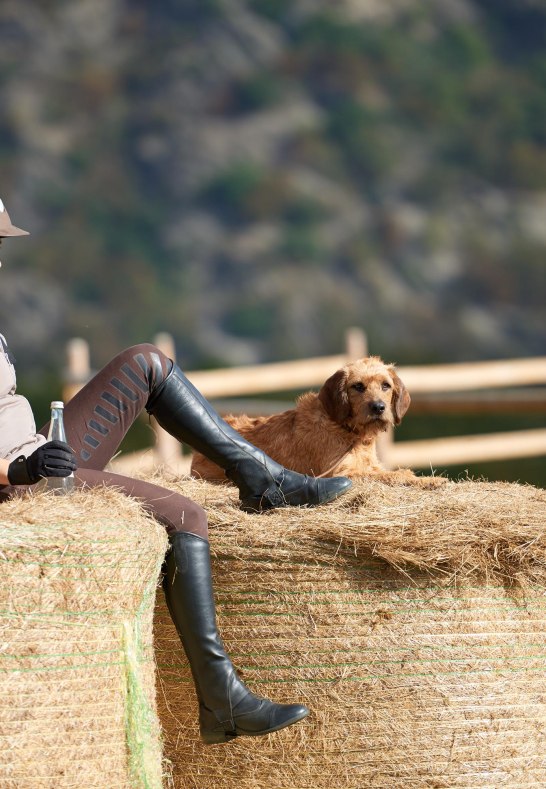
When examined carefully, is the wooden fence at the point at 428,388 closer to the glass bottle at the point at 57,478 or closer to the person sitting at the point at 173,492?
the person sitting at the point at 173,492

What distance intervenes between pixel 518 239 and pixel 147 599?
14995mm

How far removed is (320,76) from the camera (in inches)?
714

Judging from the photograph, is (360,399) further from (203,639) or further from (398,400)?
(203,639)

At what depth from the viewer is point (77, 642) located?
304cm

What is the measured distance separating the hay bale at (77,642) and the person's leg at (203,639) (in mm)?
108

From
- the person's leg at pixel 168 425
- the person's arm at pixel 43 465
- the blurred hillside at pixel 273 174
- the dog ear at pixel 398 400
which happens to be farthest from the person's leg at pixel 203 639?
the blurred hillside at pixel 273 174

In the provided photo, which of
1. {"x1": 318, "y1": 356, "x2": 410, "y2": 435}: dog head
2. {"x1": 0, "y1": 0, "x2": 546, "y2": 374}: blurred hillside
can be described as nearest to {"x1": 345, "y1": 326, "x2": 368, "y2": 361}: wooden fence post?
{"x1": 318, "y1": 356, "x2": 410, "y2": 435}: dog head

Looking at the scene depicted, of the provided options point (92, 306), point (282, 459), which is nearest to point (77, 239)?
point (92, 306)

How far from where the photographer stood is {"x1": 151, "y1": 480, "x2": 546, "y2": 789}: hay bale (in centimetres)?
343

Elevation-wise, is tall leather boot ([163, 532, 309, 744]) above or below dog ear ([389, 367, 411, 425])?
below

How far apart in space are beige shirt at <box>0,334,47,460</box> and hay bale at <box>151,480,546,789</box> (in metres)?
0.68

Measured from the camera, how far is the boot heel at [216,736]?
337 centimetres

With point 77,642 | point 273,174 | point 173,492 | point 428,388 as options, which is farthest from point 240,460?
point 273,174

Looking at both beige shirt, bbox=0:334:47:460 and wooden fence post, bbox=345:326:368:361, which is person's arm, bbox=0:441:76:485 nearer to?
beige shirt, bbox=0:334:47:460
